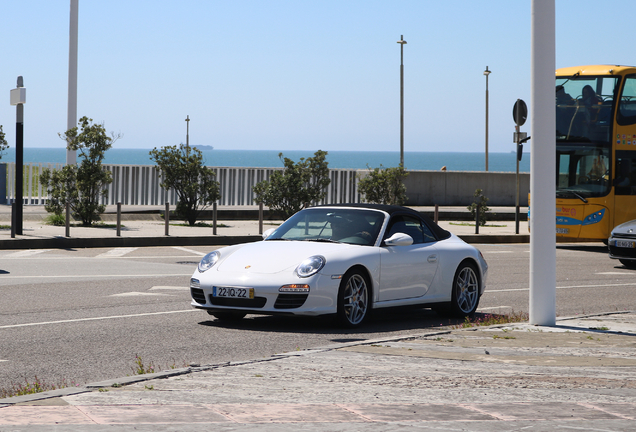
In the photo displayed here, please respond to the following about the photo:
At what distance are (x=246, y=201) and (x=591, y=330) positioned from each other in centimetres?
2637

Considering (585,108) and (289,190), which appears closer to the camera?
(585,108)

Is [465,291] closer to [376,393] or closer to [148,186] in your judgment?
[376,393]

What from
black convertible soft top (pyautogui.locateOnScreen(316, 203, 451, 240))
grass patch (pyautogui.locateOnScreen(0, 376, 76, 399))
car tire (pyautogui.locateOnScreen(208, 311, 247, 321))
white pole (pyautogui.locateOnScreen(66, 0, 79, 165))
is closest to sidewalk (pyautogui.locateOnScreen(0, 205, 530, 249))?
white pole (pyautogui.locateOnScreen(66, 0, 79, 165))

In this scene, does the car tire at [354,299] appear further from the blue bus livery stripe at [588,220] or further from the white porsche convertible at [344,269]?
the blue bus livery stripe at [588,220]

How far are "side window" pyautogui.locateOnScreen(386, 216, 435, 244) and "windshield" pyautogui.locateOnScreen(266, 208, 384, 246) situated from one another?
19cm

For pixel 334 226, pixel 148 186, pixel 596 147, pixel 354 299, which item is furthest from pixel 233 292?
pixel 148 186

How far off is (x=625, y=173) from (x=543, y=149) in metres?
14.4

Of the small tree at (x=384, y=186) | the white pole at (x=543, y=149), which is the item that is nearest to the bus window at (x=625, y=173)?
the small tree at (x=384, y=186)

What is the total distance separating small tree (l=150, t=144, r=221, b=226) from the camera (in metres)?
25.9

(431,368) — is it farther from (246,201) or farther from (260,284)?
(246,201)

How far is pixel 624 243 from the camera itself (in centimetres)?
1819

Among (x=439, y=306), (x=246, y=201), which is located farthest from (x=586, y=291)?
(x=246, y=201)

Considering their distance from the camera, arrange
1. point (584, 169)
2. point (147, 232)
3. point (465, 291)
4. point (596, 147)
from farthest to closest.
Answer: point (147, 232) → point (584, 169) → point (596, 147) → point (465, 291)

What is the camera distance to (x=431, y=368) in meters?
6.88
